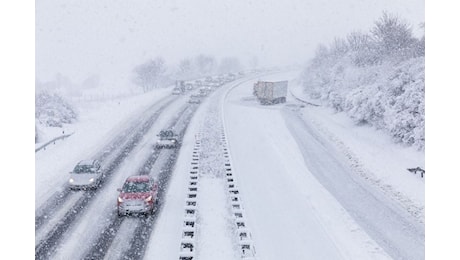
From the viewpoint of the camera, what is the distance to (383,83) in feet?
Answer: 126

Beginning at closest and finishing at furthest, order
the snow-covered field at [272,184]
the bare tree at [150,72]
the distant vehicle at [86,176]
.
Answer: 1. the snow-covered field at [272,184]
2. the distant vehicle at [86,176]
3. the bare tree at [150,72]

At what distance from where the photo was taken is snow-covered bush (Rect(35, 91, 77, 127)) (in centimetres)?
5006

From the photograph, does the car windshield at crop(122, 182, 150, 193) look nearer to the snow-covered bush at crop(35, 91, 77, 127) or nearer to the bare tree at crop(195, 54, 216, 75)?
the snow-covered bush at crop(35, 91, 77, 127)

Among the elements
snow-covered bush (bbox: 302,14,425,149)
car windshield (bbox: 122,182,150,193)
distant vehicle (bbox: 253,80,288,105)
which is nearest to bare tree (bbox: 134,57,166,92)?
snow-covered bush (bbox: 302,14,425,149)

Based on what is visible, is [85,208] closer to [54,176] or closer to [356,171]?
[54,176]

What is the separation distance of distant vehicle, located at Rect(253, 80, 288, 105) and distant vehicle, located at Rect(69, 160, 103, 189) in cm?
3701

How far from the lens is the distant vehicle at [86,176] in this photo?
2408cm

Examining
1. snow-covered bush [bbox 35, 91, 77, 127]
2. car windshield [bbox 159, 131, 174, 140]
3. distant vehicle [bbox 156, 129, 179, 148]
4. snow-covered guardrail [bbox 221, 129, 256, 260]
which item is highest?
snow-covered bush [bbox 35, 91, 77, 127]

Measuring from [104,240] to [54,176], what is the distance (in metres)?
11.4

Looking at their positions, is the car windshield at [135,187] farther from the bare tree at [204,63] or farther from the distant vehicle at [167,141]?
the bare tree at [204,63]

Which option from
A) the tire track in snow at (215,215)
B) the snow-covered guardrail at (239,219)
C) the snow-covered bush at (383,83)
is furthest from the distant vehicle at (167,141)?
the snow-covered bush at (383,83)

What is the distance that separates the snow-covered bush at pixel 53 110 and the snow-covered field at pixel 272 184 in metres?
3.63

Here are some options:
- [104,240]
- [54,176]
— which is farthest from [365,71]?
[104,240]

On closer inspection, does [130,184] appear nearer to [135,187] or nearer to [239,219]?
[135,187]
